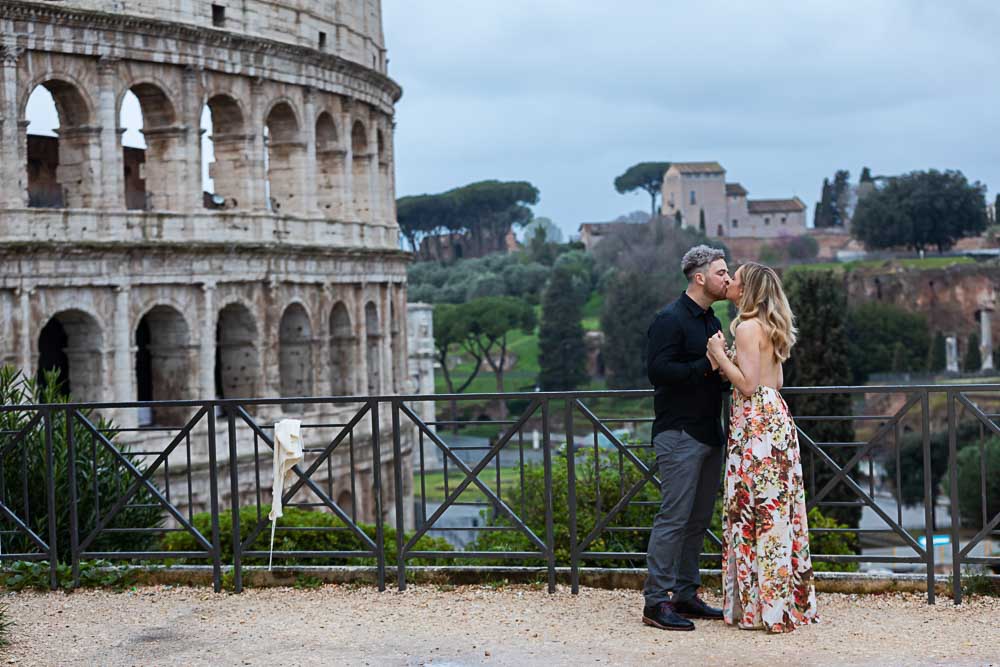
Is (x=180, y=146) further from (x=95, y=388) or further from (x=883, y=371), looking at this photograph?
(x=883, y=371)

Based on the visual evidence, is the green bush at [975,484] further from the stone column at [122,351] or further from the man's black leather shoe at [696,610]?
the man's black leather shoe at [696,610]

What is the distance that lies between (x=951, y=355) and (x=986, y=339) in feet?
14.0

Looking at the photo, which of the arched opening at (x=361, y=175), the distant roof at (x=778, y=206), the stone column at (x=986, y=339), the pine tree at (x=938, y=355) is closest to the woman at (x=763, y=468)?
the arched opening at (x=361, y=175)

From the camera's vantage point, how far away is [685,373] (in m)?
7.71

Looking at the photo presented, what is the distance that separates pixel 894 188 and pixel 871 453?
9604 cm

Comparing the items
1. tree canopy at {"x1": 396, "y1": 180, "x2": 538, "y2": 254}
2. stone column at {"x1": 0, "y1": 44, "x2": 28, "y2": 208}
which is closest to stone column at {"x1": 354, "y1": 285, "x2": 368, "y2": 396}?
stone column at {"x1": 0, "y1": 44, "x2": 28, "y2": 208}

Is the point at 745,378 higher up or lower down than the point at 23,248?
lower down

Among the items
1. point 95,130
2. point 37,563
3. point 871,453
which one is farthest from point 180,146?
point 871,453

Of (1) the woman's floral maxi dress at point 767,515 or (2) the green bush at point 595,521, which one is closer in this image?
(1) the woman's floral maxi dress at point 767,515

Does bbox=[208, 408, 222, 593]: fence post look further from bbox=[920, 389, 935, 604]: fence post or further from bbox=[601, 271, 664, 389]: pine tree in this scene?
bbox=[601, 271, 664, 389]: pine tree

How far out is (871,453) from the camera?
888 centimetres

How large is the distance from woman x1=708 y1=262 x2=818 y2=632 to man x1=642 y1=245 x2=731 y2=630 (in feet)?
0.45

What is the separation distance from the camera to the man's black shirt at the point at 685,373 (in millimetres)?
7746

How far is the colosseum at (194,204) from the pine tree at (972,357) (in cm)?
5047
